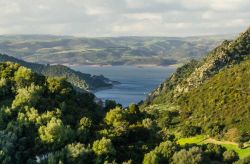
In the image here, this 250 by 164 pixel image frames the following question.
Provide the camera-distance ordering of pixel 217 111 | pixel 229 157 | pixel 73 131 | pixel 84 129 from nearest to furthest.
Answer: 1. pixel 73 131
2. pixel 84 129
3. pixel 229 157
4. pixel 217 111

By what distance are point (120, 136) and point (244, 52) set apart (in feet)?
435

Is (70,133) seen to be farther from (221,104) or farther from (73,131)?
(221,104)

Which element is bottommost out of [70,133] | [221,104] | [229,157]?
[221,104]

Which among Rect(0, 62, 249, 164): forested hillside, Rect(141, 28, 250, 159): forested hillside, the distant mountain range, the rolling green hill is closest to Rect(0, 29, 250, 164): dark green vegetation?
Rect(0, 62, 249, 164): forested hillside

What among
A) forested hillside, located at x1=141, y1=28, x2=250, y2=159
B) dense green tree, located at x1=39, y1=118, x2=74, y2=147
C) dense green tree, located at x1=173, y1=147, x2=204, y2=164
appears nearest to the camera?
dense green tree, located at x1=173, y1=147, x2=204, y2=164

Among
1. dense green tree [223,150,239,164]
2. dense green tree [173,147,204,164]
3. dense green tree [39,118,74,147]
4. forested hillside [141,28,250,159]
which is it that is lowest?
forested hillside [141,28,250,159]

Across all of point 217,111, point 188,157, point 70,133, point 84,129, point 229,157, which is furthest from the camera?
point 217,111

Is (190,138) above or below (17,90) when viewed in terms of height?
below

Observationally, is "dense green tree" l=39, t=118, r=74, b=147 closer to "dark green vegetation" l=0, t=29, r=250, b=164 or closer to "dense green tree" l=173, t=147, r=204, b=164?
"dark green vegetation" l=0, t=29, r=250, b=164

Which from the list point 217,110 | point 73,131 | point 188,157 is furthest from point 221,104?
point 188,157

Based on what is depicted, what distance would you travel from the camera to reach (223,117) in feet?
416

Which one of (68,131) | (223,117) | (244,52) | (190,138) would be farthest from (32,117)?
(244,52)

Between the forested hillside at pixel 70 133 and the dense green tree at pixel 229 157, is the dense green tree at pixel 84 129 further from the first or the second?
the dense green tree at pixel 229 157

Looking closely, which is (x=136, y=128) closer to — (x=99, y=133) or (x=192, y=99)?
(x=99, y=133)
